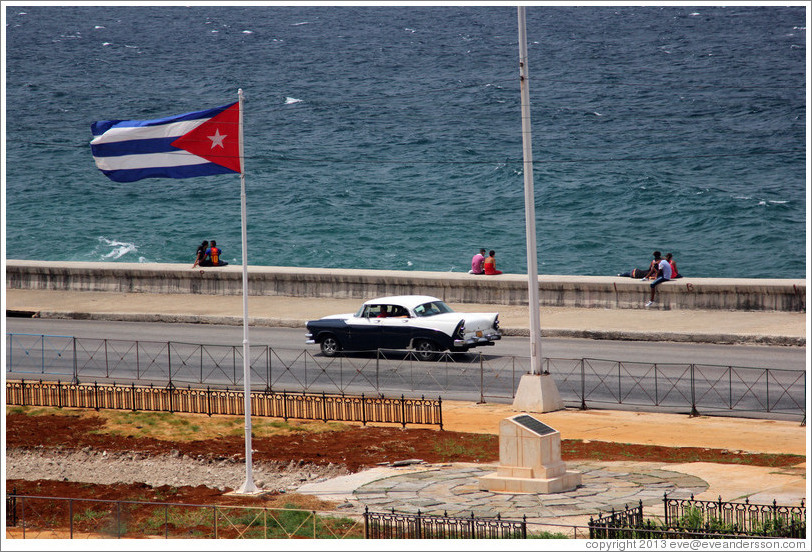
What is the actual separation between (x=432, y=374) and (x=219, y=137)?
10.1 meters

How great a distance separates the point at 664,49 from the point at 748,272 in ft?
148

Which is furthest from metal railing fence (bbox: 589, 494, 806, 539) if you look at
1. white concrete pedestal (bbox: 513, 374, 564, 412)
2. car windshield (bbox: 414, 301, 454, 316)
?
car windshield (bbox: 414, 301, 454, 316)

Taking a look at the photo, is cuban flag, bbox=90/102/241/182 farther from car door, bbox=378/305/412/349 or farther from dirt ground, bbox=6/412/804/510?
car door, bbox=378/305/412/349

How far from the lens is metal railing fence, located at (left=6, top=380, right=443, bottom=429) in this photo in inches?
864

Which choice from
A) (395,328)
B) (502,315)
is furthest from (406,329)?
(502,315)

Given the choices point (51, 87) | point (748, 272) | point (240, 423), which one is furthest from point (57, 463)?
point (51, 87)

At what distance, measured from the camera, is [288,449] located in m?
19.8

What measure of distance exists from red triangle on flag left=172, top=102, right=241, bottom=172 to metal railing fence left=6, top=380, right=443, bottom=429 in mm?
6554

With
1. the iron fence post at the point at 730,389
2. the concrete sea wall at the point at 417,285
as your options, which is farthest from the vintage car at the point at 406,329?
the concrete sea wall at the point at 417,285

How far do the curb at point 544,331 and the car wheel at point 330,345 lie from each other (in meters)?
4.07

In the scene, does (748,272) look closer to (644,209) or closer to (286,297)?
(644,209)

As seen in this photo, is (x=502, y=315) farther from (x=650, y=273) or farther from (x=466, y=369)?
(x=466, y=369)

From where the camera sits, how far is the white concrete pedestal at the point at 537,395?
2203 centimetres

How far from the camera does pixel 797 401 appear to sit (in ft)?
71.7
